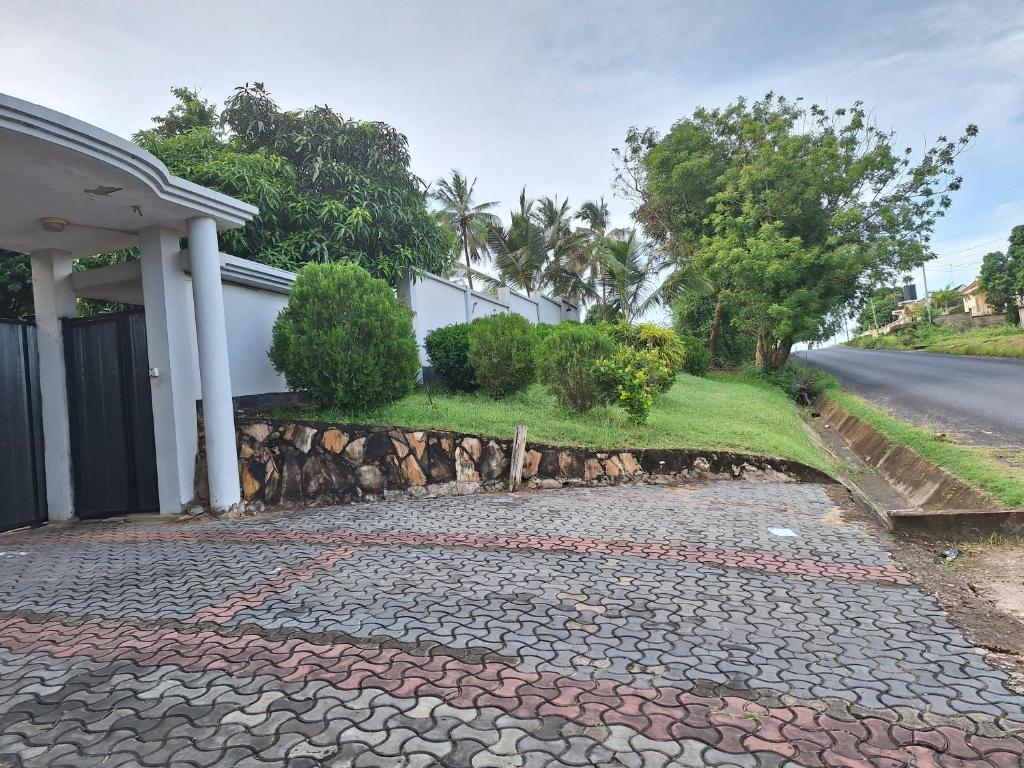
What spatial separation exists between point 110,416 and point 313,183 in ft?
20.5

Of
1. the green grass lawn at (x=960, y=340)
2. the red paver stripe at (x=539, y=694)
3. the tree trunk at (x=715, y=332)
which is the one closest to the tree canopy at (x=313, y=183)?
the red paver stripe at (x=539, y=694)

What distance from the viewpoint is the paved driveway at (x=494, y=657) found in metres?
2.19

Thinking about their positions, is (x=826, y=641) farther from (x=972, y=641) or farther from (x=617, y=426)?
(x=617, y=426)

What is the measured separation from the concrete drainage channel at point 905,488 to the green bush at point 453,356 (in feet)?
19.1

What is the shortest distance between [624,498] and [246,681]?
186 inches

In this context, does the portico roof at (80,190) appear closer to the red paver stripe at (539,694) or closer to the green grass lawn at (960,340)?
the red paver stripe at (539,694)

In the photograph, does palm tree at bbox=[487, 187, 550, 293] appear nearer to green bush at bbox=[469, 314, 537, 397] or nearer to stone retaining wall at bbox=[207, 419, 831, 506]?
green bush at bbox=[469, 314, 537, 397]

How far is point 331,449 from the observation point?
22.4ft

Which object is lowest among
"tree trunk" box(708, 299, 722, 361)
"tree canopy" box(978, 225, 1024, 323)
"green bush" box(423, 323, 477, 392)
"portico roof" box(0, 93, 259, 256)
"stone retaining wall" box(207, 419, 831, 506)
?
"stone retaining wall" box(207, 419, 831, 506)

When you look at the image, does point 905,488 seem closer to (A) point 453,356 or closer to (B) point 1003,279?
(A) point 453,356

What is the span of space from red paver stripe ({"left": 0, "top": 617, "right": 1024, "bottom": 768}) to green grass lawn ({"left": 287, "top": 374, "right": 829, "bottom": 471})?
4.08 metres

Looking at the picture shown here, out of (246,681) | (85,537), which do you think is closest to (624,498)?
(246,681)

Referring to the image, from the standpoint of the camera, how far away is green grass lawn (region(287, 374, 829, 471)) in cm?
766

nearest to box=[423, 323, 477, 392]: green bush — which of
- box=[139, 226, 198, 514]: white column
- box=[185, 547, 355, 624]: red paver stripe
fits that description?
box=[139, 226, 198, 514]: white column
